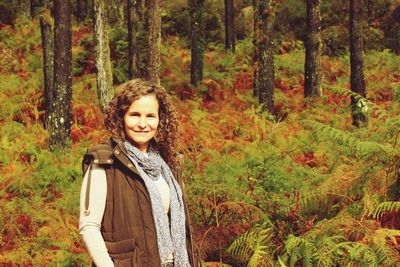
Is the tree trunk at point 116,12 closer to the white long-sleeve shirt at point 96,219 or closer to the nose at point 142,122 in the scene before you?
the nose at point 142,122

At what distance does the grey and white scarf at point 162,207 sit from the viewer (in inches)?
127

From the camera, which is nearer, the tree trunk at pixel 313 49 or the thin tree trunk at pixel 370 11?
the tree trunk at pixel 313 49

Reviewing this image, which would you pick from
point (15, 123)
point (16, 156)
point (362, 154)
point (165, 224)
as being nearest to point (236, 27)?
point (15, 123)

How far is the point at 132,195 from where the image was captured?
3.17 metres

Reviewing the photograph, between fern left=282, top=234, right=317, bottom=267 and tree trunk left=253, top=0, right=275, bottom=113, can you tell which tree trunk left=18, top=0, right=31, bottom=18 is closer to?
tree trunk left=253, top=0, right=275, bottom=113

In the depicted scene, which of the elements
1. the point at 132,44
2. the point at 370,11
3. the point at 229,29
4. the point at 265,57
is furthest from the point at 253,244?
the point at 370,11

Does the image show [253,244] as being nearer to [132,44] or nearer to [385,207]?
[385,207]

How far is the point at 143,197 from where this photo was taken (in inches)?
125

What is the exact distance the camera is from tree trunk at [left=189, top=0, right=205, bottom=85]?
717 inches

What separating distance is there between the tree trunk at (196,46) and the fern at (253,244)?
41.3 ft

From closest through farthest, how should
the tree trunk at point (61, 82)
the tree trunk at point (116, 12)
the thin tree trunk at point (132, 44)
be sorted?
the tree trunk at point (61, 82) < the thin tree trunk at point (132, 44) < the tree trunk at point (116, 12)

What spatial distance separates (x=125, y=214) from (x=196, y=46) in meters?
16.0

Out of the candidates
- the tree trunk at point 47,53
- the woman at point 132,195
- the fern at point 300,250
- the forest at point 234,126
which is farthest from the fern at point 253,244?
the tree trunk at point 47,53

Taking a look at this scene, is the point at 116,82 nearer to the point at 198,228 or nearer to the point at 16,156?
the point at 16,156
